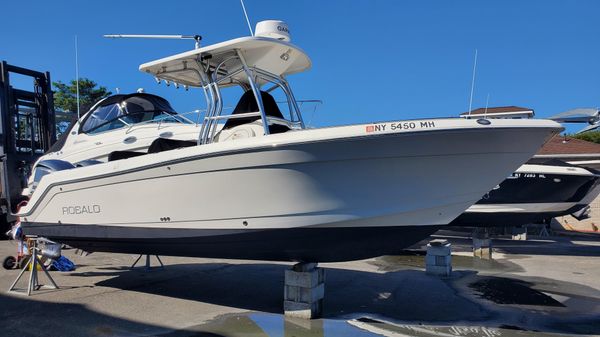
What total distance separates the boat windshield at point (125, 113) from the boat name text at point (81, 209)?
152 cm

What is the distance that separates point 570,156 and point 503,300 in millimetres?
13002

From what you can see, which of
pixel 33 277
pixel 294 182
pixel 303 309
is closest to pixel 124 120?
pixel 33 277

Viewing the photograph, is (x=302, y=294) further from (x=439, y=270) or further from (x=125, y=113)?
(x=125, y=113)

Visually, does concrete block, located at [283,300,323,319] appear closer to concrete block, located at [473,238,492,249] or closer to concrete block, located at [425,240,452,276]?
concrete block, located at [425,240,452,276]

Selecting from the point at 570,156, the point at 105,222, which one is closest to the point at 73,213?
the point at 105,222

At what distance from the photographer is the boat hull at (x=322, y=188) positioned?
13.2ft

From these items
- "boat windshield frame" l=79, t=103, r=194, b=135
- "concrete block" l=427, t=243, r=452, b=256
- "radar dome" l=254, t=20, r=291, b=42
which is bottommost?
"concrete block" l=427, t=243, r=452, b=256

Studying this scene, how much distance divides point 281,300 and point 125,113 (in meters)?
3.62

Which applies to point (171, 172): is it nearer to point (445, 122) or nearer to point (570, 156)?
point (445, 122)

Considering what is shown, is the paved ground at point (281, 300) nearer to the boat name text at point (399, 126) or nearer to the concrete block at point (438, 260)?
the concrete block at point (438, 260)

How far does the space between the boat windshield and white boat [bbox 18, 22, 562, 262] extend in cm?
158

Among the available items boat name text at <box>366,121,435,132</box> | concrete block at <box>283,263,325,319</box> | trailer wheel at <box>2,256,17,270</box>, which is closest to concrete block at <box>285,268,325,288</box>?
concrete block at <box>283,263,325,319</box>

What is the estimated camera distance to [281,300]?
557 cm

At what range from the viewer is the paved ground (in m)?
4.42
